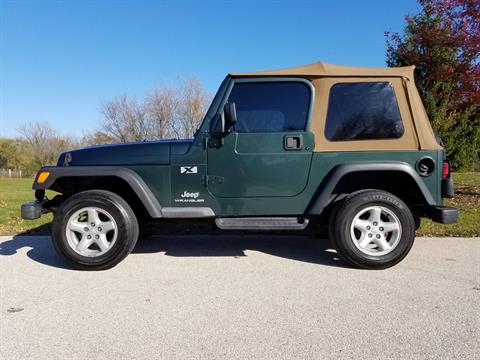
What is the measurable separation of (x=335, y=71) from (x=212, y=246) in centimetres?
265

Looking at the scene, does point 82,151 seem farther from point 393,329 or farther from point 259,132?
point 393,329

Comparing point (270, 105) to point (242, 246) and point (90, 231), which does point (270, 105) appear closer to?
point (242, 246)

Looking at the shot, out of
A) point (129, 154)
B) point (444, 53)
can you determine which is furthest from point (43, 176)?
point (444, 53)

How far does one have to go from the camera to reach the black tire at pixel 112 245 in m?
3.81

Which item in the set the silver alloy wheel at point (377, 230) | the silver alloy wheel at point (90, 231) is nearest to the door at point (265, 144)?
the silver alloy wheel at point (377, 230)

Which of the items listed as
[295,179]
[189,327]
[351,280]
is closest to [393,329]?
[351,280]

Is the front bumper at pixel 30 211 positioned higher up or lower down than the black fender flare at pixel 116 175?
lower down

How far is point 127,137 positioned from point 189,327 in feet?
63.9

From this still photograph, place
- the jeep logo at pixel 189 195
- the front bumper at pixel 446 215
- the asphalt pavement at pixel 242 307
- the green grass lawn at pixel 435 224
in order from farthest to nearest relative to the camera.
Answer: the green grass lawn at pixel 435 224
the jeep logo at pixel 189 195
the front bumper at pixel 446 215
the asphalt pavement at pixel 242 307

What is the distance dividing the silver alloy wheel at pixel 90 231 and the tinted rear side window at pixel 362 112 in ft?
8.37

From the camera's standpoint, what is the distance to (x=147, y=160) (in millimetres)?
3936

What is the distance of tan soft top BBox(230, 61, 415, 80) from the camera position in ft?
12.7

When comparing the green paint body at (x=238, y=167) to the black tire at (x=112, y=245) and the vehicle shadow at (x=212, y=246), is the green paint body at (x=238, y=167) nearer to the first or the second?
the black tire at (x=112, y=245)

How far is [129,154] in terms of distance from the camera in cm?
397
